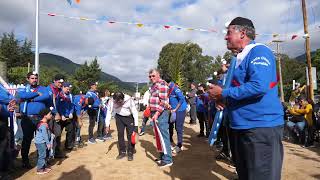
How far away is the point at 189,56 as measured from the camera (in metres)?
43.8

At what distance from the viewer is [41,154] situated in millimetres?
6023

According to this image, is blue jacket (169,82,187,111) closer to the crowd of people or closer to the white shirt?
the crowd of people

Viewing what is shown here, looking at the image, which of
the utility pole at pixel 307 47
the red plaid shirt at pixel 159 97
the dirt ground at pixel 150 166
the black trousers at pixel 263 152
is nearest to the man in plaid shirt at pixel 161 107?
→ the red plaid shirt at pixel 159 97

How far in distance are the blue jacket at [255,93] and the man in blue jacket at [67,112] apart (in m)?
5.78

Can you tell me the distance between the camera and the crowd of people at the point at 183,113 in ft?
8.28

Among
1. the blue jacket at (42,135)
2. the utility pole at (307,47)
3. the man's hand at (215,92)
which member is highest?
the utility pole at (307,47)

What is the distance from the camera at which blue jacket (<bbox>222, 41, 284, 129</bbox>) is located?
2.46m

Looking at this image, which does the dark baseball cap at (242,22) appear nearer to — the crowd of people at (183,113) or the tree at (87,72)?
the crowd of people at (183,113)

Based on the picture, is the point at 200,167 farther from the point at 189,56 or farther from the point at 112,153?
the point at 189,56

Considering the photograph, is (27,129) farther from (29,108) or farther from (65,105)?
(65,105)

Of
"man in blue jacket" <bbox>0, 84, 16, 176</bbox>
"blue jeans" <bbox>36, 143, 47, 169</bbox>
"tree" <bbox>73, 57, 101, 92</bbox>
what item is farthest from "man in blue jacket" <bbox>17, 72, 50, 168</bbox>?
"tree" <bbox>73, 57, 101, 92</bbox>

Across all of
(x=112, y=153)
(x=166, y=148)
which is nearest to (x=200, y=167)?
(x=166, y=148)

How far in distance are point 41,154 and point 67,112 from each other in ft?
6.53

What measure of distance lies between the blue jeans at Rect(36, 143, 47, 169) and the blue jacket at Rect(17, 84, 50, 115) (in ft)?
2.24
